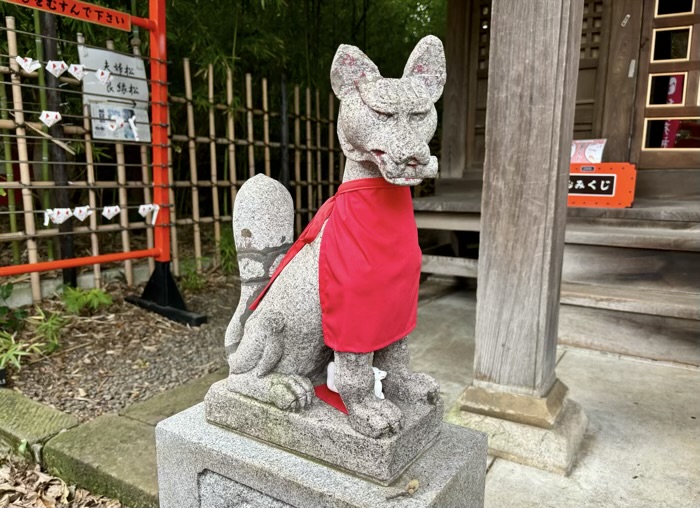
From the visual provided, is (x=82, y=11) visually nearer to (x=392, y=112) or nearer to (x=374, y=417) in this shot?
(x=392, y=112)

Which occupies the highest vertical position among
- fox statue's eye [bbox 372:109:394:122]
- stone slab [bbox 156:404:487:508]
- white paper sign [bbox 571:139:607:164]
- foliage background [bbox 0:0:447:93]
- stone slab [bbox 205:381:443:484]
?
foliage background [bbox 0:0:447:93]

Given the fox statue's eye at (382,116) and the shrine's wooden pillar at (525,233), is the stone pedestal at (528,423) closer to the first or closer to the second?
the shrine's wooden pillar at (525,233)

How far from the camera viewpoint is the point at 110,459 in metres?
2.04

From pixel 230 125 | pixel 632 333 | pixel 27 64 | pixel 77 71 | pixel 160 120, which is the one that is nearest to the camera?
pixel 27 64

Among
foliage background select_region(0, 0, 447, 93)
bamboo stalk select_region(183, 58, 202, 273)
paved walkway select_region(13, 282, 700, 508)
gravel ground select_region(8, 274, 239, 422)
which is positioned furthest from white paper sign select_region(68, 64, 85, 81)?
paved walkway select_region(13, 282, 700, 508)

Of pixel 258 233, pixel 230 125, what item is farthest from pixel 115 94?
pixel 258 233

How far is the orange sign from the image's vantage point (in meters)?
2.76

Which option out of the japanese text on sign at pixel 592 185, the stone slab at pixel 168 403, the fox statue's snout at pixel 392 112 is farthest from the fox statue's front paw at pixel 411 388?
the japanese text on sign at pixel 592 185

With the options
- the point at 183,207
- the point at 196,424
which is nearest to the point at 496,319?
the point at 196,424

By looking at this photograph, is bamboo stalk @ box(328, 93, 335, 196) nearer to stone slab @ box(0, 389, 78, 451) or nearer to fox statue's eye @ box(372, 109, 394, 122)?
stone slab @ box(0, 389, 78, 451)

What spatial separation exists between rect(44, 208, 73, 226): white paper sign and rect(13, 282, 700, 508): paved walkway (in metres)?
1.34

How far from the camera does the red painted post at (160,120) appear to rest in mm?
3393

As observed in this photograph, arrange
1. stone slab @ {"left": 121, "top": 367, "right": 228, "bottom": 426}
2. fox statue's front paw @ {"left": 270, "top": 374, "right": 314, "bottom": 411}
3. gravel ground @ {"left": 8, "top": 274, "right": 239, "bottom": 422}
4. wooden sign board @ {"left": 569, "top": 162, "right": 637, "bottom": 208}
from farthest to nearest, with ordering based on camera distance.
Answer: wooden sign board @ {"left": 569, "top": 162, "right": 637, "bottom": 208}
gravel ground @ {"left": 8, "top": 274, "right": 239, "bottom": 422}
stone slab @ {"left": 121, "top": 367, "right": 228, "bottom": 426}
fox statue's front paw @ {"left": 270, "top": 374, "right": 314, "bottom": 411}

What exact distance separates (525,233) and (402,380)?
3.10 feet
